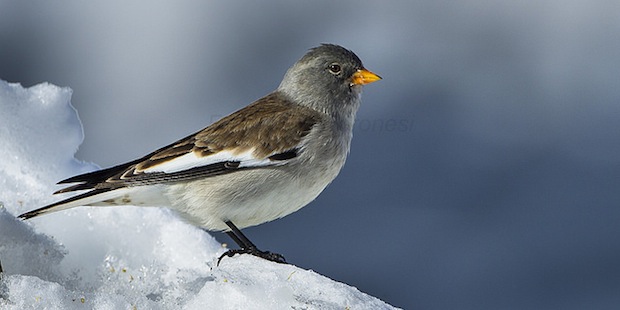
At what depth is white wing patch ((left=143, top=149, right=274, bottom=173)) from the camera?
3039 millimetres

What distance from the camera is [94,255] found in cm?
289

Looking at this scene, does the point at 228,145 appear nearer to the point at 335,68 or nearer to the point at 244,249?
the point at 244,249

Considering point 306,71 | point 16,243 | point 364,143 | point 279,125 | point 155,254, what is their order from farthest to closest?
point 364,143 → point 306,71 → point 279,125 → point 155,254 → point 16,243

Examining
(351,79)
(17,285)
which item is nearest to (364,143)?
(351,79)

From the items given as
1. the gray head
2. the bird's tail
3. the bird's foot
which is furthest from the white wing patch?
the gray head

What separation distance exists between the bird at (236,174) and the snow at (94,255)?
0.12 meters

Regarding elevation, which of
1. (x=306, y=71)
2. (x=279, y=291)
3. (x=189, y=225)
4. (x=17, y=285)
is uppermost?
(x=306, y=71)

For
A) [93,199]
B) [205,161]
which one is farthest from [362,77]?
[93,199]

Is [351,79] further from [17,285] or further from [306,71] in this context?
[17,285]

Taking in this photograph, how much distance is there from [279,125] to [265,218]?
386 mm

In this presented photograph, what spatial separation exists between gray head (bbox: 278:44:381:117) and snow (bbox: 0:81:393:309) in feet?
2.48

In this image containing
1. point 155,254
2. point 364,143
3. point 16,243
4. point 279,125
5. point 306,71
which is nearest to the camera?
point 16,243

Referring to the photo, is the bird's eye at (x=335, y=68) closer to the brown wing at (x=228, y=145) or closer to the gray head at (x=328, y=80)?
the gray head at (x=328, y=80)

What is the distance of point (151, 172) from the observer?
3018 mm
